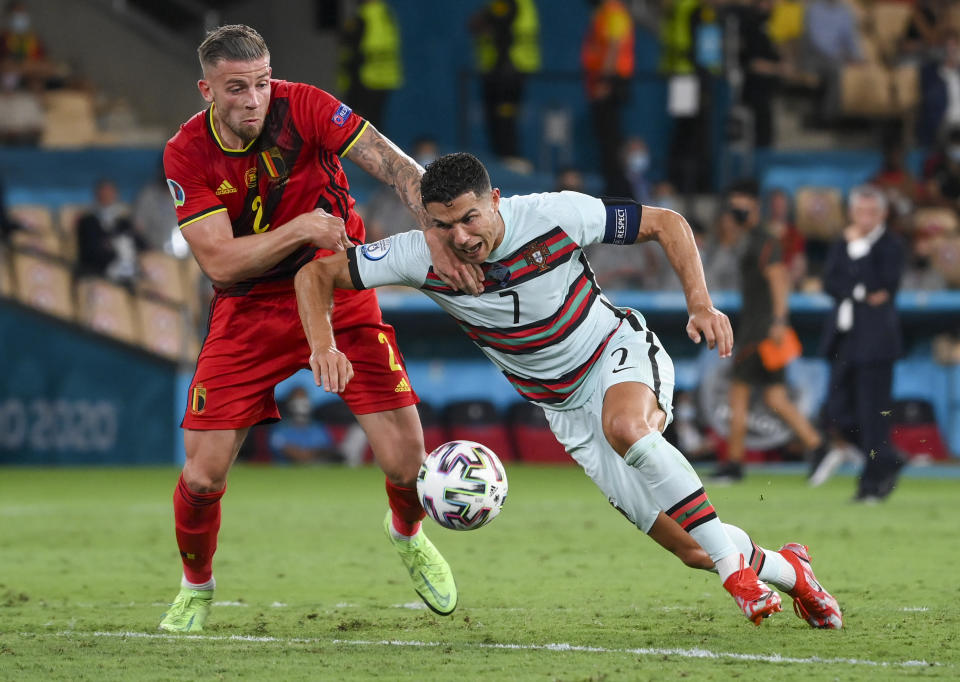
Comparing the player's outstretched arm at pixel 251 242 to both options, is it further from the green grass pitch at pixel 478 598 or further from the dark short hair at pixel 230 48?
the green grass pitch at pixel 478 598

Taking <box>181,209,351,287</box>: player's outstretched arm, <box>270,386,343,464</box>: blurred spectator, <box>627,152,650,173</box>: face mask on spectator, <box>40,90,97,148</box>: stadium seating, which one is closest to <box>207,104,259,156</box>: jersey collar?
<box>181,209,351,287</box>: player's outstretched arm

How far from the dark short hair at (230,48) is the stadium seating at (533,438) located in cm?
1069

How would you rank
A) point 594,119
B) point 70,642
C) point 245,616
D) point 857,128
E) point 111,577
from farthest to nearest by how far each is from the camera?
1. point 857,128
2. point 594,119
3. point 111,577
4. point 245,616
5. point 70,642

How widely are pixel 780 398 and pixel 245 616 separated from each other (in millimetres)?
7913

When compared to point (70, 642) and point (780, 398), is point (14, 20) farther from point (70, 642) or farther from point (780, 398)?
point (70, 642)

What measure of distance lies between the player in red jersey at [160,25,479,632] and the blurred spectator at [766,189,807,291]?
1068 cm

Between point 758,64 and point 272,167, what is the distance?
44.7ft

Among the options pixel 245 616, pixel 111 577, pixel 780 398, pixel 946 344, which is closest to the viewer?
pixel 245 616

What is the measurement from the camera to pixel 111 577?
811 cm

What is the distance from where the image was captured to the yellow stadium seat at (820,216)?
18234mm

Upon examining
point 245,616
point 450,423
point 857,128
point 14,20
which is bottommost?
point 450,423

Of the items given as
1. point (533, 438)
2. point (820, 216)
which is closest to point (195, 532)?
point (533, 438)

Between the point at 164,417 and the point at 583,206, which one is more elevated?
the point at 583,206

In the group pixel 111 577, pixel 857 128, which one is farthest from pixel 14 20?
pixel 111 577
